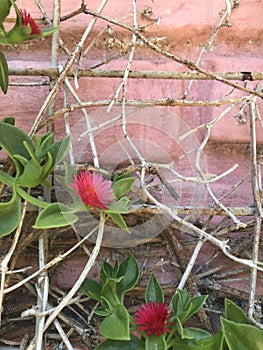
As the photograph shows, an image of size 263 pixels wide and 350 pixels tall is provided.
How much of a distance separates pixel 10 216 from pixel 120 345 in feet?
0.59

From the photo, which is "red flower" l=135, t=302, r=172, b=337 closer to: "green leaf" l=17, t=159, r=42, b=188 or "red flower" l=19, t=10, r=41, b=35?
"green leaf" l=17, t=159, r=42, b=188

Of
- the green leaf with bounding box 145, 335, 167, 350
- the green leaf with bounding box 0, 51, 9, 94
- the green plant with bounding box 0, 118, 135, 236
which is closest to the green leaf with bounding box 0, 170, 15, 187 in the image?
the green plant with bounding box 0, 118, 135, 236

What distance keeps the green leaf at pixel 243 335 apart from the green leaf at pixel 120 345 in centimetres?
10

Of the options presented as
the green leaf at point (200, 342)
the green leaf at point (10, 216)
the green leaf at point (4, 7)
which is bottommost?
the green leaf at point (200, 342)

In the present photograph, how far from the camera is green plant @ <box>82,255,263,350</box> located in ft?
1.73

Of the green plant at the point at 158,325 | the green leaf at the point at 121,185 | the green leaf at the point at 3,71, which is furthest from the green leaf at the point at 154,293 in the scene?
the green leaf at the point at 3,71

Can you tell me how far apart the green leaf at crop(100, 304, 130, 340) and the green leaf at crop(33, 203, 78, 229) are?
0.38ft

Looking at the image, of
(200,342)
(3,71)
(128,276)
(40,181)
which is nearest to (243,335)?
(200,342)

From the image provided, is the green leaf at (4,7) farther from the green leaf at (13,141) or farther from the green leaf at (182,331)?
the green leaf at (182,331)

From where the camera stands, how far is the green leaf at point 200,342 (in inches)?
21.0

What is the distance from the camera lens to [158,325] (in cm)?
54

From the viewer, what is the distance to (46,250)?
660 millimetres

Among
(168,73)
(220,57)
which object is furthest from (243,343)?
(220,57)

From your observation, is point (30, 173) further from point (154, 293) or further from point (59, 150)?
point (154, 293)
